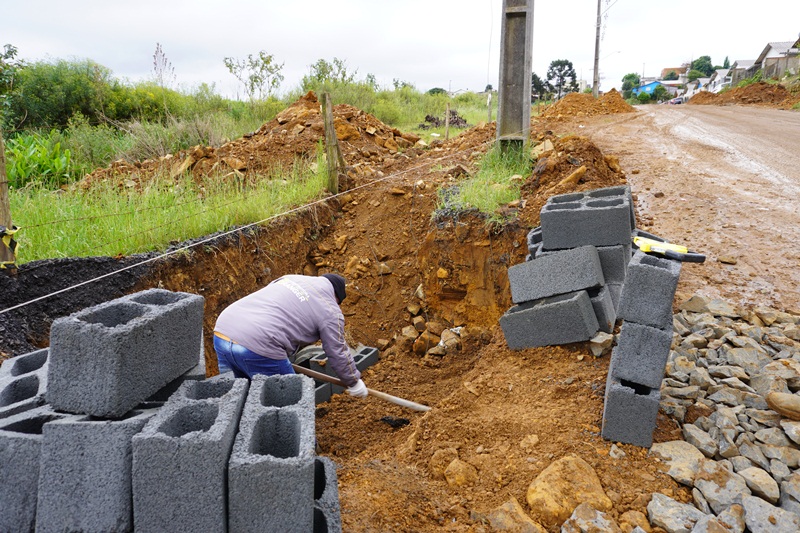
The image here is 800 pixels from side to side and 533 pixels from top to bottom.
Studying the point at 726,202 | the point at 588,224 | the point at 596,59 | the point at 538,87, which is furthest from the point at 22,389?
the point at 538,87

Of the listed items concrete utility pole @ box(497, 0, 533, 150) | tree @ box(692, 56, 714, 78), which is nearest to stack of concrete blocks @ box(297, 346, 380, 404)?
concrete utility pole @ box(497, 0, 533, 150)

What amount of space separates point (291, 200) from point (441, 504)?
472cm

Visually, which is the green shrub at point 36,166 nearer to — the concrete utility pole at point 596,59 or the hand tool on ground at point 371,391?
the hand tool on ground at point 371,391

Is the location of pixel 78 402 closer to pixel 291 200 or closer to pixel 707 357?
pixel 707 357

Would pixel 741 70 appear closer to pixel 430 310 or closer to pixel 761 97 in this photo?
pixel 761 97

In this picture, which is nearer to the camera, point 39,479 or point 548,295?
point 39,479

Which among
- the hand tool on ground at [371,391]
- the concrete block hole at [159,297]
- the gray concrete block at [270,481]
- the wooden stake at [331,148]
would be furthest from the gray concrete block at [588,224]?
the wooden stake at [331,148]

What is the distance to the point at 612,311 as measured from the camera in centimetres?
407

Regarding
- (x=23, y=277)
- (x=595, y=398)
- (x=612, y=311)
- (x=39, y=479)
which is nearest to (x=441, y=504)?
(x=595, y=398)

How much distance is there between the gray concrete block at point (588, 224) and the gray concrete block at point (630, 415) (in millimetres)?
1433

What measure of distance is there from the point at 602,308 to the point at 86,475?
331cm

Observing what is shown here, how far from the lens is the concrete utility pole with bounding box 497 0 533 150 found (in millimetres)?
6820

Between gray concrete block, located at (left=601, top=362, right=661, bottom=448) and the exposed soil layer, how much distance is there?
0.31 feet

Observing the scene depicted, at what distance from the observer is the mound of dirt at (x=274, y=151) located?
25.3ft
